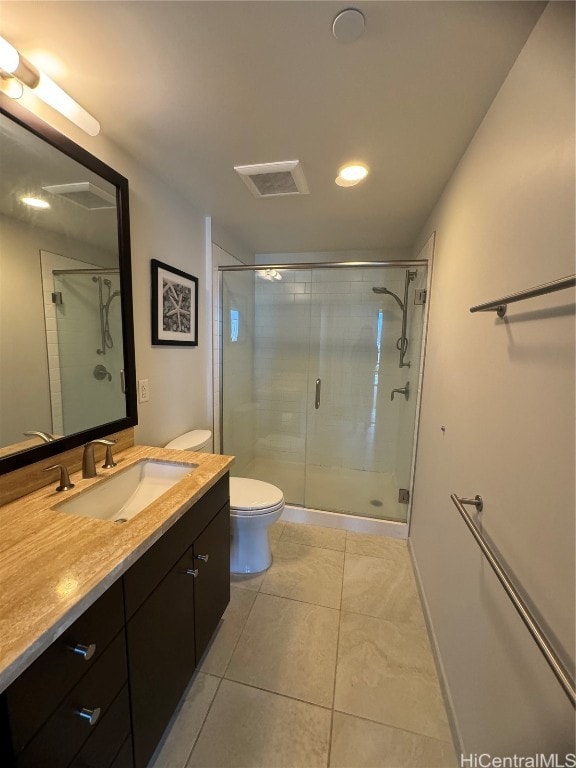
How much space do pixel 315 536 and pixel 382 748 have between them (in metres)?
1.22

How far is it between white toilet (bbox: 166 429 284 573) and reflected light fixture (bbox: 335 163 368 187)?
1.79 metres

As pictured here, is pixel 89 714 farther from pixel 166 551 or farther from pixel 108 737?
pixel 166 551

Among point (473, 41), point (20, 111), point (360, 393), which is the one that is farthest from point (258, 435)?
point (473, 41)

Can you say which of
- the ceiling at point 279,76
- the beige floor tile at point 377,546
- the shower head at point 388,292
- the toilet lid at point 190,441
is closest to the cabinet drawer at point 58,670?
the toilet lid at point 190,441

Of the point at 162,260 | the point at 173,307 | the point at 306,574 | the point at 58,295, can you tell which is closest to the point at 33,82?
the point at 58,295

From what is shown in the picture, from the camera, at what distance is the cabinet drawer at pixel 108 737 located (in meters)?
0.73

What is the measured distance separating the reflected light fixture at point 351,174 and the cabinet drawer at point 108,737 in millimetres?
2262

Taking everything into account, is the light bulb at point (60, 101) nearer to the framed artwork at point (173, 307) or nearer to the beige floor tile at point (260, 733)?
the framed artwork at point (173, 307)

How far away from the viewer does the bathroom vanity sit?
59 cm

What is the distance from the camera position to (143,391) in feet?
5.54

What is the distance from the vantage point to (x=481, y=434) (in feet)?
3.55

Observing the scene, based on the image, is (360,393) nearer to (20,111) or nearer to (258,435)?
(258,435)

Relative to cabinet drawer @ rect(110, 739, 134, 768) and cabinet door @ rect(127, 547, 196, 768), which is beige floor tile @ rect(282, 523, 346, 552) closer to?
cabinet door @ rect(127, 547, 196, 768)

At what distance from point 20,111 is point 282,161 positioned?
1.04 metres
